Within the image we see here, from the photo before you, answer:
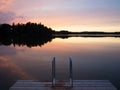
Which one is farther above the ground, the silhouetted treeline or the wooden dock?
the wooden dock

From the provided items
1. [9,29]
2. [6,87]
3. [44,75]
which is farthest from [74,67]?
[9,29]

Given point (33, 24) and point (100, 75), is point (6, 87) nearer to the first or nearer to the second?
point (100, 75)

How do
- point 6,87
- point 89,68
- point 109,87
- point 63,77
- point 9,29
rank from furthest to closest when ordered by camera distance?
point 9,29, point 89,68, point 63,77, point 6,87, point 109,87

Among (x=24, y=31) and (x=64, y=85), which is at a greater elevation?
(x=64, y=85)

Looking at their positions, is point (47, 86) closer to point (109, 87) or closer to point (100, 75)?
point (109, 87)

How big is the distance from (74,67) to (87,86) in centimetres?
919

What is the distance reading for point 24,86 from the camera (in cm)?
1125

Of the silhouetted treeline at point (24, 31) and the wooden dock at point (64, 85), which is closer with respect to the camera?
the wooden dock at point (64, 85)

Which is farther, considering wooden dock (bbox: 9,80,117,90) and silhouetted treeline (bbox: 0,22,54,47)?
silhouetted treeline (bbox: 0,22,54,47)

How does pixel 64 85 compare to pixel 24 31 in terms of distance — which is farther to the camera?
pixel 24 31

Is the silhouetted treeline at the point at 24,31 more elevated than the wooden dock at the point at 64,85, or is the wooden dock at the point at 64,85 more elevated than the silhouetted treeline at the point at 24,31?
the wooden dock at the point at 64,85

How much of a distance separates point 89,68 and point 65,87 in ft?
29.5

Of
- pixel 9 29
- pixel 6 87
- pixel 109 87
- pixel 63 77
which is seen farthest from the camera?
pixel 9 29

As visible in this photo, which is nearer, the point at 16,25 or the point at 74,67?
the point at 74,67
